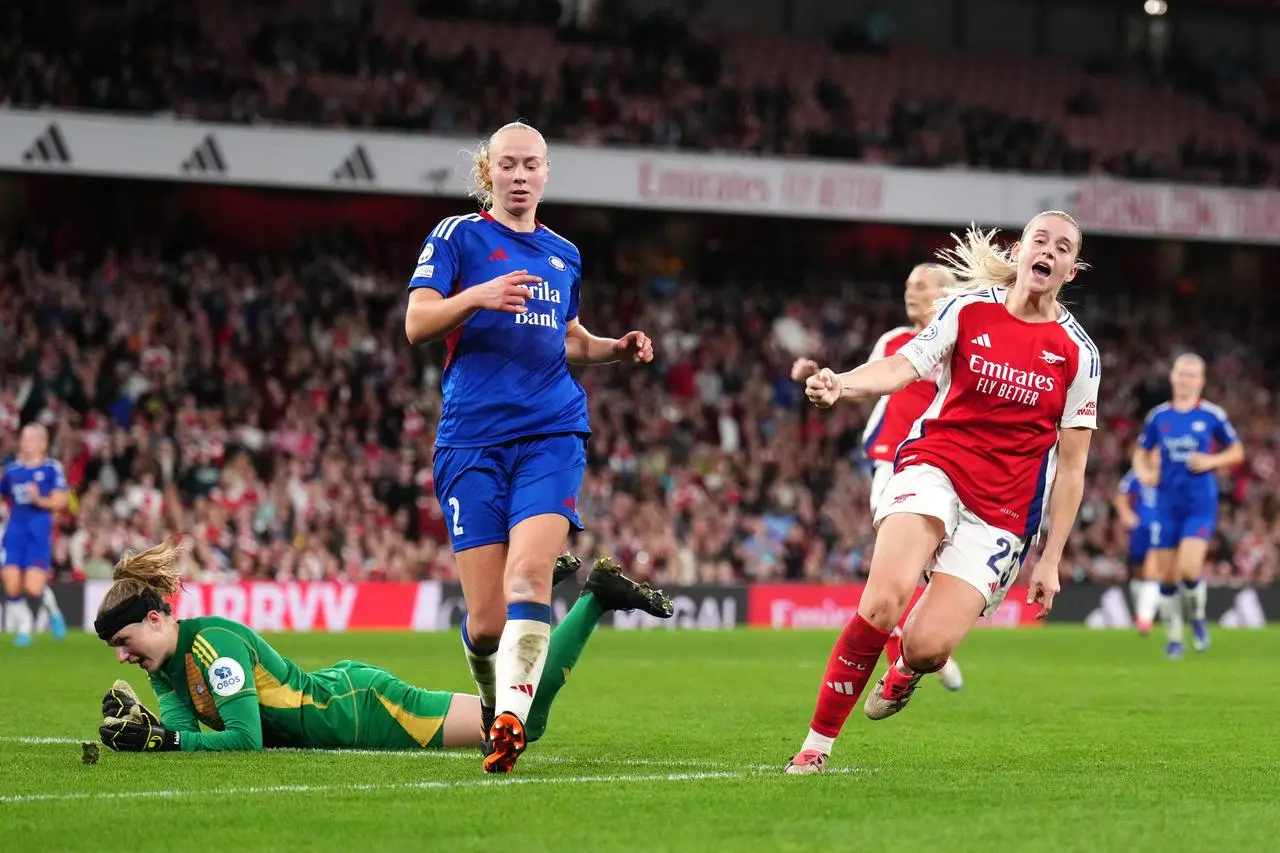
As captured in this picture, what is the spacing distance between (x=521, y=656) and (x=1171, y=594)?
39.4 ft

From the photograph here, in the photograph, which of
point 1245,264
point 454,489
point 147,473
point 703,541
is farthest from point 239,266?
point 454,489

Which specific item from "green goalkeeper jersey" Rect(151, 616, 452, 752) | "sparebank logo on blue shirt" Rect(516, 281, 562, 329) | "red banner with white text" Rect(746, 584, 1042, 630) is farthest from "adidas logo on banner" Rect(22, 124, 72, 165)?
"sparebank logo on blue shirt" Rect(516, 281, 562, 329)

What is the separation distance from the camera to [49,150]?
2542cm

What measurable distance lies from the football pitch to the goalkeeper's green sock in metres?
0.17

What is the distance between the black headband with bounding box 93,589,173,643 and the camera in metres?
7.62

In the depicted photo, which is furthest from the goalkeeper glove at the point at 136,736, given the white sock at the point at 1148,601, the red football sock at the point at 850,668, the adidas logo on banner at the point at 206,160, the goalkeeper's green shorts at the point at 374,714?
the adidas logo on banner at the point at 206,160

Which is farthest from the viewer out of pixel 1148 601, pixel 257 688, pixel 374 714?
pixel 1148 601

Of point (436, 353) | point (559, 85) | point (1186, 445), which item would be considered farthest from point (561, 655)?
point (559, 85)

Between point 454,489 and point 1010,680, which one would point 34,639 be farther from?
point 454,489

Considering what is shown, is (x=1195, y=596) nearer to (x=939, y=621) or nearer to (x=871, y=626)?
(x=939, y=621)

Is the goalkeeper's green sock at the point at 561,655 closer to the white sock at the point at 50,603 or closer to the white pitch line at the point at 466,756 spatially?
the white pitch line at the point at 466,756

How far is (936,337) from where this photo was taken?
24.7ft

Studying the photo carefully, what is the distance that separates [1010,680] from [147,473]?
41.9ft

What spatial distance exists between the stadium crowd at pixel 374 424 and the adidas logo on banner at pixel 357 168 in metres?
2.04
